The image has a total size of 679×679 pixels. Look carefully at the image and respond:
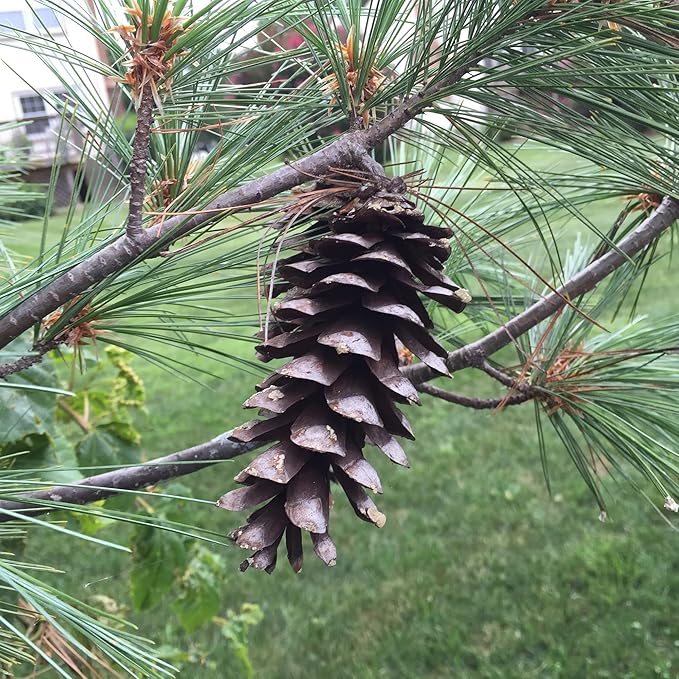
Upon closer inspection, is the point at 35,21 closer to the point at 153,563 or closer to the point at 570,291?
the point at 570,291

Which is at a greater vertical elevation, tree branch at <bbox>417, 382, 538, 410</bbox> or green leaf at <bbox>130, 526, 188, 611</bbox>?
tree branch at <bbox>417, 382, 538, 410</bbox>

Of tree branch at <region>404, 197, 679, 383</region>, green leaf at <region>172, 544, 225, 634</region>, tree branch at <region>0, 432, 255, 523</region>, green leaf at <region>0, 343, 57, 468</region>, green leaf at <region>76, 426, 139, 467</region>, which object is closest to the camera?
tree branch at <region>0, 432, 255, 523</region>

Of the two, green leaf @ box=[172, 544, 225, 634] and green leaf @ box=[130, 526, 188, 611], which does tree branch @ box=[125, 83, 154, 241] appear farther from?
green leaf @ box=[172, 544, 225, 634]

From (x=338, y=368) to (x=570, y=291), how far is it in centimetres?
38

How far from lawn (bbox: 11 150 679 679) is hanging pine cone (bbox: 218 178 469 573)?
0.97m

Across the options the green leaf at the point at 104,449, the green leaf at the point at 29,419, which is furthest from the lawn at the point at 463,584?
the green leaf at the point at 29,419

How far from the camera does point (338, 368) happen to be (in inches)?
21.3

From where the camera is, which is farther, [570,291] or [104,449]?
[104,449]

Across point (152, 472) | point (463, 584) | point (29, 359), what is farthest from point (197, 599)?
point (463, 584)

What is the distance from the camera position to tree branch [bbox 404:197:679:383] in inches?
29.9

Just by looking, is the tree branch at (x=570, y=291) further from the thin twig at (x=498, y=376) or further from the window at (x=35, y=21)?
the window at (x=35, y=21)

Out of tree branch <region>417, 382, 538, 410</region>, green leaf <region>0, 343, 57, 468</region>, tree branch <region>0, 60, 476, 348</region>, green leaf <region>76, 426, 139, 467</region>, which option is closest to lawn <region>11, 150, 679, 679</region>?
green leaf <region>76, 426, 139, 467</region>

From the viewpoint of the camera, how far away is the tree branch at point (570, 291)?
0.76m

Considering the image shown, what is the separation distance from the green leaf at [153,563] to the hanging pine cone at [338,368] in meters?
0.77
